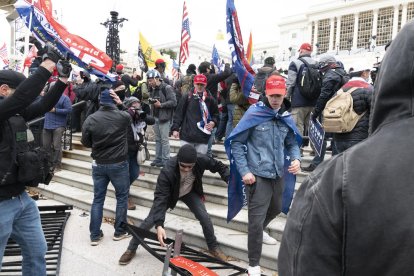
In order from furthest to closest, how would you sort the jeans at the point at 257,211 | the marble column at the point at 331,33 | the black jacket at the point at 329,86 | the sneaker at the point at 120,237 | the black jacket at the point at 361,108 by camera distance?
the marble column at the point at 331,33 → the black jacket at the point at 329,86 → the sneaker at the point at 120,237 → the black jacket at the point at 361,108 → the jeans at the point at 257,211

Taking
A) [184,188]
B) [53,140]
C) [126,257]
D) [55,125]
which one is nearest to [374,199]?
[184,188]

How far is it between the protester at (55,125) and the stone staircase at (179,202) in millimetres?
633

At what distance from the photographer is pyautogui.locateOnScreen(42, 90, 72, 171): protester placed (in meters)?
7.06

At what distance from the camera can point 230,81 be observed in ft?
23.5

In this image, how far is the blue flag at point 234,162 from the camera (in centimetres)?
343

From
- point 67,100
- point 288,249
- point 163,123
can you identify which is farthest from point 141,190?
point 288,249

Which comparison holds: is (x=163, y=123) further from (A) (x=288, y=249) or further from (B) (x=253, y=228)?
(A) (x=288, y=249)

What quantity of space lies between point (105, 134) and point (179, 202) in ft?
5.47

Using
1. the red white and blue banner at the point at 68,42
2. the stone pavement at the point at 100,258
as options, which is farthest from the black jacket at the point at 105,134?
the stone pavement at the point at 100,258

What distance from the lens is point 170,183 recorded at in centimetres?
→ 385

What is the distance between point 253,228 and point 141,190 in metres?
3.26

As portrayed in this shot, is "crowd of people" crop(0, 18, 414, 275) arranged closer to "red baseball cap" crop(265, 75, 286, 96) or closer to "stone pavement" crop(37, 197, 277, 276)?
"red baseball cap" crop(265, 75, 286, 96)

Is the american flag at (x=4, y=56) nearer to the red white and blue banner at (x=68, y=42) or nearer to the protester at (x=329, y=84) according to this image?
the red white and blue banner at (x=68, y=42)

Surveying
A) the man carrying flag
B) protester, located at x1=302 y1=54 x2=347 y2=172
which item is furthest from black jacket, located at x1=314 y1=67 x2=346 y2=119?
the man carrying flag
